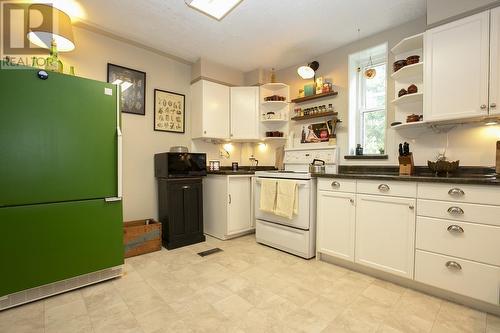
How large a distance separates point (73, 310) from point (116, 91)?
1.77 meters

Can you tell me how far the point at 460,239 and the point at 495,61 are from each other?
141 cm

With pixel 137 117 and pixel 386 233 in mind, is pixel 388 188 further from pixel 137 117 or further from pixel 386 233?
pixel 137 117

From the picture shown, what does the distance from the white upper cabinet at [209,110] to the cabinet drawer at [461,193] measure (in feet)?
8.70

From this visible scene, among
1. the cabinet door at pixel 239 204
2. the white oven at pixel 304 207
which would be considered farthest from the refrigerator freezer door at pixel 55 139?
the white oven at pixel 304 207

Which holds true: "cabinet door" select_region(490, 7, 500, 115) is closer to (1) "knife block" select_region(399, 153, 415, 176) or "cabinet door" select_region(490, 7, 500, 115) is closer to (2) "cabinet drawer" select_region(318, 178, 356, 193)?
(1) "knife block" select_region(399, 153, 415, 176)

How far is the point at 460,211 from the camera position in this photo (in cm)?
168

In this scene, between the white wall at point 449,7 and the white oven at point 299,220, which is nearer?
the white wall at point 449,7

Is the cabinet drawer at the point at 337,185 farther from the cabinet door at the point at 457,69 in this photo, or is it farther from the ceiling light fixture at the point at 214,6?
the ceiling light fixture at the point at 214,6

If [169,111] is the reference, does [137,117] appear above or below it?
below

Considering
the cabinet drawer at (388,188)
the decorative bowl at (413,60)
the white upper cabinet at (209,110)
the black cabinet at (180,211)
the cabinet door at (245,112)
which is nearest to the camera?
the cabinet drawer at (388,188)

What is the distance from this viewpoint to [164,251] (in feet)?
9.20

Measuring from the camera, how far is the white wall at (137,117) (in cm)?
271

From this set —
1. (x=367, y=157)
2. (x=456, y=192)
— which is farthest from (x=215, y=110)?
(x=456, y=192)

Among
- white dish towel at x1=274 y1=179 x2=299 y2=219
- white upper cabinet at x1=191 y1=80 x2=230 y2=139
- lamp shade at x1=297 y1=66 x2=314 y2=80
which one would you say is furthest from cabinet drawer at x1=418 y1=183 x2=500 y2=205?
white upper cabinet at x1=191 y1=80 x2=230 y2=139
